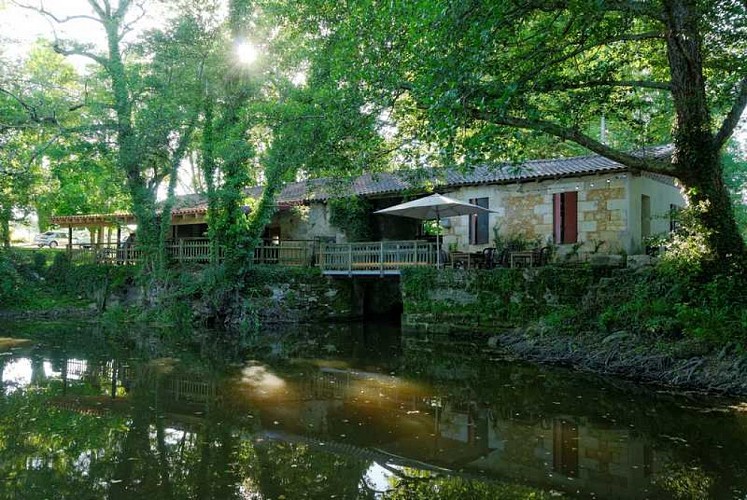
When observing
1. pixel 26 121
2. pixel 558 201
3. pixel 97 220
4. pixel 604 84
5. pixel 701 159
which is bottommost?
pixel 97 220

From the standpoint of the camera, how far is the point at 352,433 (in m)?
5.77

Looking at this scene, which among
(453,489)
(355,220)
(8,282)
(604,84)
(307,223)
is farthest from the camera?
(307,223)

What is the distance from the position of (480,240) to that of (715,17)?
905 cm

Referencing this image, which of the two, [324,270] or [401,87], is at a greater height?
[401,87]

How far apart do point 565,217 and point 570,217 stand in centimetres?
14

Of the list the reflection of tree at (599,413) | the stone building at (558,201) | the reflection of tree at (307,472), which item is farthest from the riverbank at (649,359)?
the reflection of tree at (307,472)

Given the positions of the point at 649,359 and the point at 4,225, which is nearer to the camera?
the point at 649,359

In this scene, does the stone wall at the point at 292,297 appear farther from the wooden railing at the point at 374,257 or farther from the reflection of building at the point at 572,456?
the reflection of building at the point at 572,456

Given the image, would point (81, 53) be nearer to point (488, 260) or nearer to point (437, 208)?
point (437, 208)

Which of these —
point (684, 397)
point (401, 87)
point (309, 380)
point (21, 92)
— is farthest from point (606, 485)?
point (21, 92)

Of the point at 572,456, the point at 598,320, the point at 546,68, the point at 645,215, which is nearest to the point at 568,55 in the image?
the point at 546,68

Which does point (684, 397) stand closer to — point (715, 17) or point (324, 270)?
point (715, 17)

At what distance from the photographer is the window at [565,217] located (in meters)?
15.5

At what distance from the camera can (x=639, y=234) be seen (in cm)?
1509
